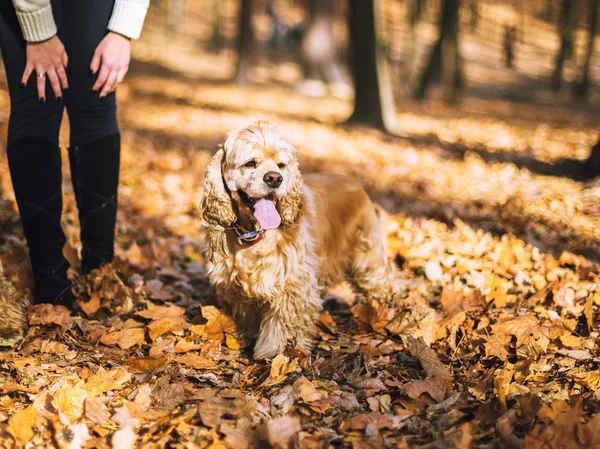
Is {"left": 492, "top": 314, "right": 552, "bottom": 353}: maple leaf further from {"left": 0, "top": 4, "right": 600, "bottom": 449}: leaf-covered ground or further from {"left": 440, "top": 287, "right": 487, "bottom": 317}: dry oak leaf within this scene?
{"left": 440, "top": 287, "right": 487, "bottom": 317}: dry oak leaf

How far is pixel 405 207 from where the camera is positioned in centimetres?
636

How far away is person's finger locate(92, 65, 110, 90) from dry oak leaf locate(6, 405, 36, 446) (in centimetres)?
177

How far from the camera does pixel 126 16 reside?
125 inches

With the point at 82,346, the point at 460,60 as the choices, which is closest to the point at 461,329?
the point at 82,346

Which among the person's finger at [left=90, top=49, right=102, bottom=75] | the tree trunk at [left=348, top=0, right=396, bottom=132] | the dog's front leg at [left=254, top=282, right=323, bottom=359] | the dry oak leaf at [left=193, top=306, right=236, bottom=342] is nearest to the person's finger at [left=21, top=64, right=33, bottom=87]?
the person's finger at [left=90, top=49, right=102, bottom=75]

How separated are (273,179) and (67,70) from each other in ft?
4.24

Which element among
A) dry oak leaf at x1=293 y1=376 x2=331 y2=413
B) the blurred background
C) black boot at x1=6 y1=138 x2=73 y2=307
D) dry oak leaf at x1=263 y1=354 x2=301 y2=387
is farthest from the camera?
the blurred background

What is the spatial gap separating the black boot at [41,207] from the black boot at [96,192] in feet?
0.41

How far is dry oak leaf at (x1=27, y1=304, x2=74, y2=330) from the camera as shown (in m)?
3.22

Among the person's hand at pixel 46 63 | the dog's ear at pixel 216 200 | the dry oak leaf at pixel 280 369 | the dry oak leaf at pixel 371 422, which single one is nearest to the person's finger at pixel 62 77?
the person's hand at pixel 46 63

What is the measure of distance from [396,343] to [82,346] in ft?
5.85

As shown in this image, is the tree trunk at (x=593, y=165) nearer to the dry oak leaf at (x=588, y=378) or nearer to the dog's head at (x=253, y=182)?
the dry oak leaf at (x=588, y=378)

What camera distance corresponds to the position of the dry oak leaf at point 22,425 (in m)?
2.26

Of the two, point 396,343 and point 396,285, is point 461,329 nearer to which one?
point 396,343
